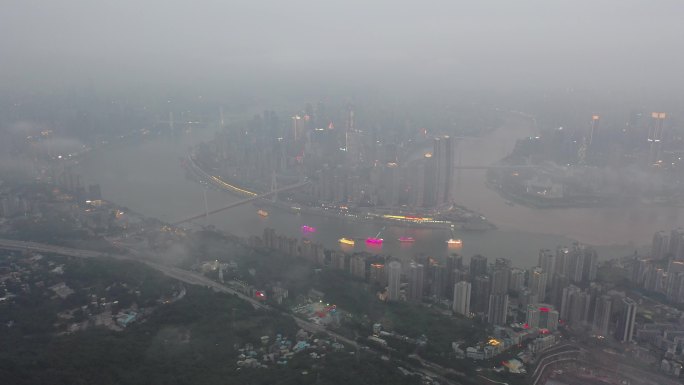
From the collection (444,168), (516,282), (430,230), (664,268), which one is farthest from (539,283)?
(444,168)

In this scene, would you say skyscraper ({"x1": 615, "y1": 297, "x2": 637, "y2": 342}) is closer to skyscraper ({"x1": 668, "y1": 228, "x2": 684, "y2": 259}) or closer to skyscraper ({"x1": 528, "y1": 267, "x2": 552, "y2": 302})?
skyscraper ({"x1": 528, "y1": 267, "x2": 552, "y2": 302})

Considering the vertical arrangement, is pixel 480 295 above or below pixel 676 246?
below

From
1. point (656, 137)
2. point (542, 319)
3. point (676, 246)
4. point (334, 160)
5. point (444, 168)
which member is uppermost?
point (656, 137)

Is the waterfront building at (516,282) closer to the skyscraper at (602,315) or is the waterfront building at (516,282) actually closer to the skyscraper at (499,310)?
the skyscraper at (499,310)

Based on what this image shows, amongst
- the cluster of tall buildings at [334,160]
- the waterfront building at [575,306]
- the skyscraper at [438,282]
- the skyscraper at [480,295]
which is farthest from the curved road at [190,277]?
the cluster of tall buildings at [334,160]

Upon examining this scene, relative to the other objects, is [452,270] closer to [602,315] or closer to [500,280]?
[500,280]
